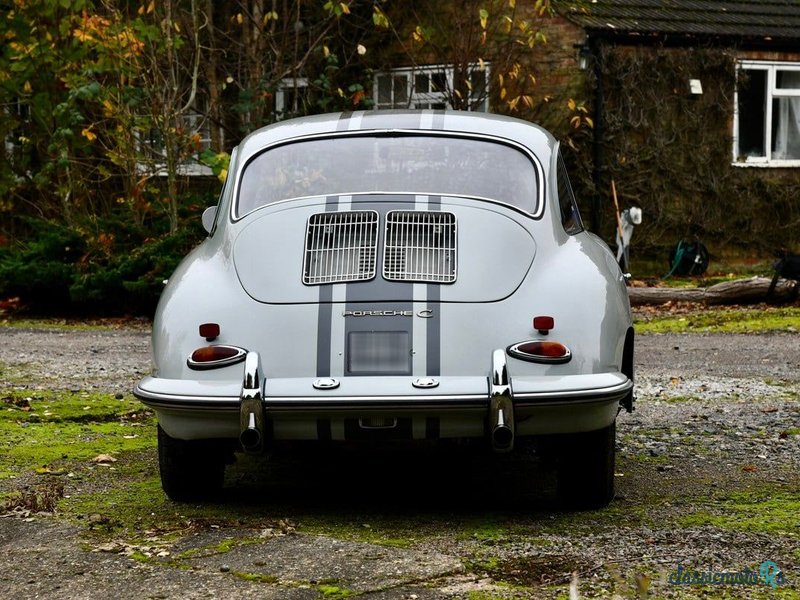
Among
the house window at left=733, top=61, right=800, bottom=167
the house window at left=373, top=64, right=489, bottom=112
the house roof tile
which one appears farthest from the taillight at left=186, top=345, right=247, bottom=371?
the house window at left=733, top=61, right=800, bottom=167

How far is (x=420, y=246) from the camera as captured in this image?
507 cm

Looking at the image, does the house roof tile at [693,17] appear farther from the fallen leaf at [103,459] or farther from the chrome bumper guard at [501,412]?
the chrome bumper guard at [501,412]

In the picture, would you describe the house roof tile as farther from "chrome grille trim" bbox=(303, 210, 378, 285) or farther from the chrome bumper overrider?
the chrome bumper overrider

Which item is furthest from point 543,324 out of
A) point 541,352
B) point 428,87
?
point 428,87

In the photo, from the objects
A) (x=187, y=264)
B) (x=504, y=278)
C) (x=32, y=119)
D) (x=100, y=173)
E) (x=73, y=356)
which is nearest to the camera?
(x=504, y=278)

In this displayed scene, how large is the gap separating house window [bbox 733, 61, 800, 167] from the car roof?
1490 centimetres

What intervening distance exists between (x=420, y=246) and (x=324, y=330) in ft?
1.81

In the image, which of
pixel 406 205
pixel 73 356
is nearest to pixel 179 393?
pixel 406 205

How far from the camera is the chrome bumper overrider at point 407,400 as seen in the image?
4.62 m

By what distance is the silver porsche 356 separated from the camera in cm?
468

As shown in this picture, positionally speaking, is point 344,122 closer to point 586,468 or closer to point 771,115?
point 586,468

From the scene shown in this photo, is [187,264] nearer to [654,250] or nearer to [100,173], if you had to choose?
[100,173]

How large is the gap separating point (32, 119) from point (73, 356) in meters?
7.91

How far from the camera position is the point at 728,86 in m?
19.6
